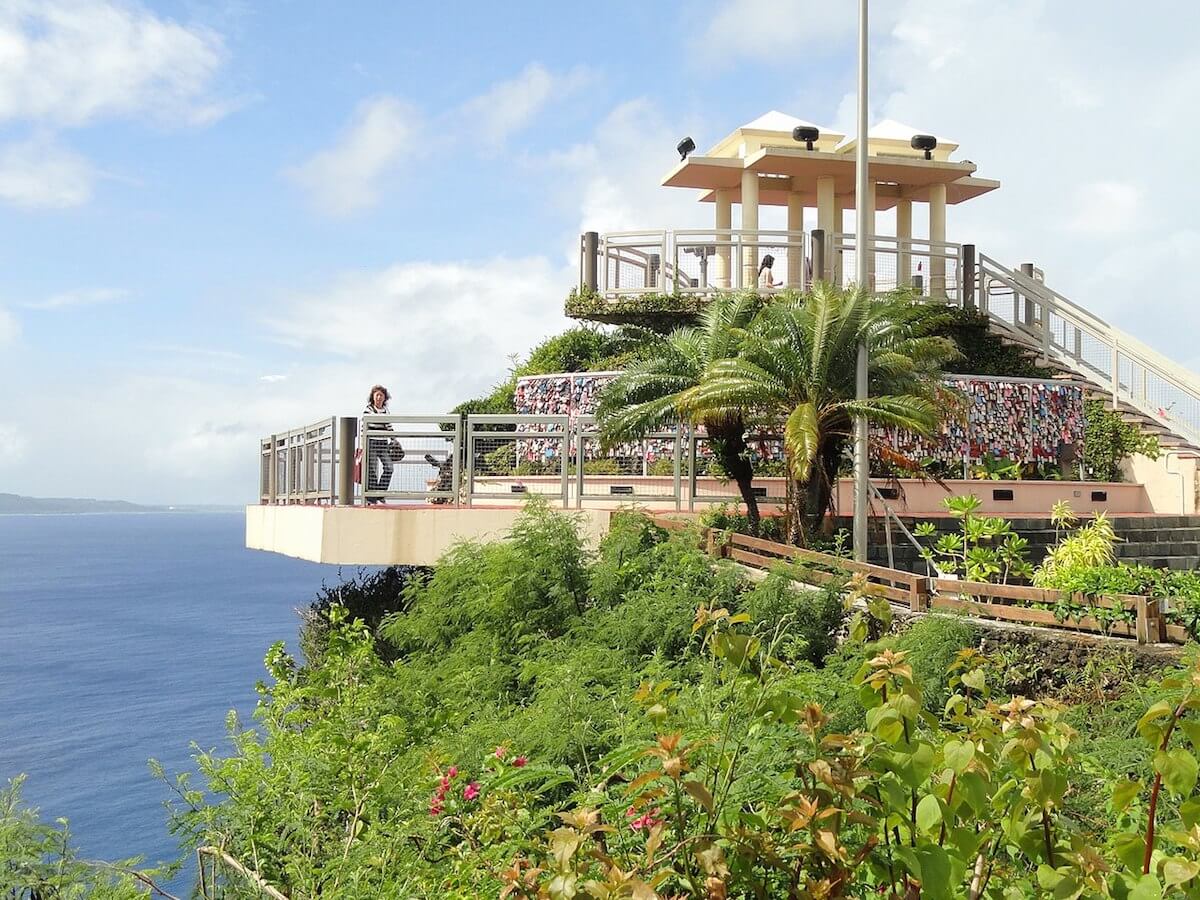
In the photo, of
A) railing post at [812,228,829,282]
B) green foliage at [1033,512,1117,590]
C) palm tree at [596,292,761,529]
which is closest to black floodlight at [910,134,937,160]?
railing post at [812,228,829,282]

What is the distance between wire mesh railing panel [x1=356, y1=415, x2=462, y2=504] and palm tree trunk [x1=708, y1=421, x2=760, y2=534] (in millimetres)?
3728

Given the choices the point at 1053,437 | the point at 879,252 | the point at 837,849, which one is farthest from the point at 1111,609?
the point at 879,252

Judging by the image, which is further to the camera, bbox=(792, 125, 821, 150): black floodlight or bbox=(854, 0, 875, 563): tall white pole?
bbox=(792, 125, 821, 150): black floodlight

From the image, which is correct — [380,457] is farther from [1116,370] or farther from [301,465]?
[1116,370]

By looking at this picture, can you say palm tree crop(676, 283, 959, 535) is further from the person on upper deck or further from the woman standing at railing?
the person on upper deck

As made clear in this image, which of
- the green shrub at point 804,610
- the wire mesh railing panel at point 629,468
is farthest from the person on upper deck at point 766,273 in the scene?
the green shrub at point 804,610

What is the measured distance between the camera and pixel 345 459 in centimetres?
1697

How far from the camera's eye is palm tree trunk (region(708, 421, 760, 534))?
16516mm

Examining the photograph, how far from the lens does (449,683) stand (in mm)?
12914

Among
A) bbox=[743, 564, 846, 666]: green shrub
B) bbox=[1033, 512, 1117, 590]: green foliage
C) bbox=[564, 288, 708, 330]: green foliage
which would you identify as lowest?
bbox=[743, 564, 846, 666]: green shrub

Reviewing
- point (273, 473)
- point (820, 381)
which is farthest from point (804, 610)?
point (273, 473)

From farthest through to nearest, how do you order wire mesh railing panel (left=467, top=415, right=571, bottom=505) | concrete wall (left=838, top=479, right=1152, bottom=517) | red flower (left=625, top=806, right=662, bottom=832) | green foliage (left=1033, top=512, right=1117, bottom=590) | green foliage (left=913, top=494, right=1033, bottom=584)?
concrete wall (left=838, top=479, right=1152, bottom=517), wire mesh railing panel (left=467, top=415, right=571, bottom=505), green foliage (left=913, top=494, right=1033, bottom=584), green foliage (left=1033, top=512, right=1117, bottom=590), red flower (left=625, top=806, right=662, bottom=832)

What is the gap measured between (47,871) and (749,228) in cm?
2276

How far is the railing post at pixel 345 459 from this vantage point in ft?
55.6
